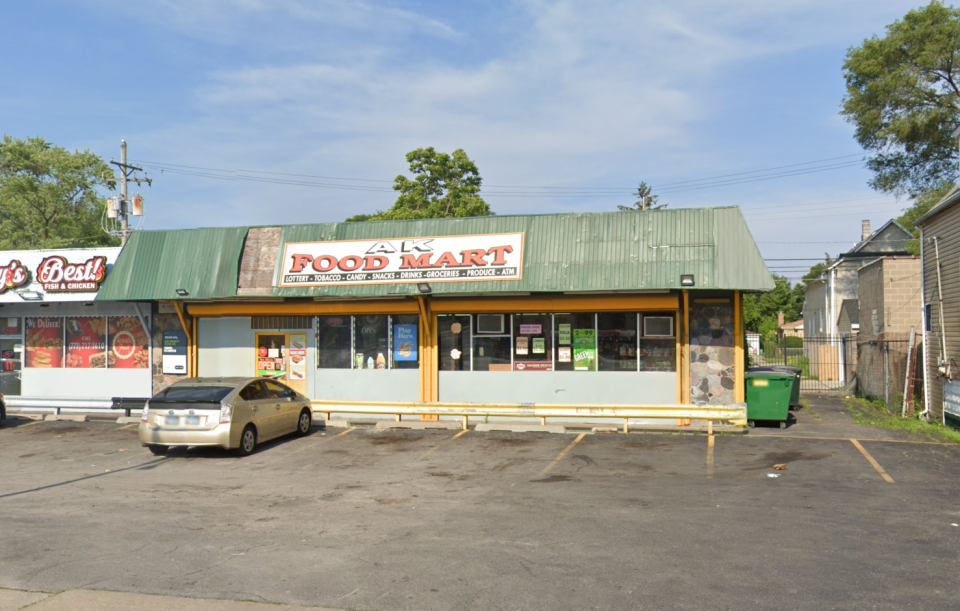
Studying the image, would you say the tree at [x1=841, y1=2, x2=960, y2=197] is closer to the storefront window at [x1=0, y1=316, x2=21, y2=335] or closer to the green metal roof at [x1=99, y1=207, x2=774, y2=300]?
the green metal roof at [x1=99, y1=207, x2=774, y2=300]

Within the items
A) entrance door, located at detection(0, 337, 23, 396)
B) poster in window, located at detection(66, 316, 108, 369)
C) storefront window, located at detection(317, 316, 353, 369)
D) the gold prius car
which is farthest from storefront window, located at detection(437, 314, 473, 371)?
entrance door, located at detection(0, 337, 23, 396)

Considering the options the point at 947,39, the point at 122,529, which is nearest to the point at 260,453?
the point at 122,529

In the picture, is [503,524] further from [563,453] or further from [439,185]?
[439,185]

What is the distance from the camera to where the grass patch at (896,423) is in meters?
16.3

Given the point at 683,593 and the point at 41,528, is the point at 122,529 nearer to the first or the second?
the point at 41,528

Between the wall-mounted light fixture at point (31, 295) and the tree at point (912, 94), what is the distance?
35164 millimetres

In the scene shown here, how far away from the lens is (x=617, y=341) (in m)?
18.4

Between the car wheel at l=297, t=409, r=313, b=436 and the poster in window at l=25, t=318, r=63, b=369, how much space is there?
30.9 feet

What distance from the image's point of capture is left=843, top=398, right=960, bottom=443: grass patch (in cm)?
1630

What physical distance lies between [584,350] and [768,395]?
432 cm

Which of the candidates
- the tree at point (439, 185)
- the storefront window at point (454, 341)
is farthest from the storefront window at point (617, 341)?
the tree at point (439, 185)

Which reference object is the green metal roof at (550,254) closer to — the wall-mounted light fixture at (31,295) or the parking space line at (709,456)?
the wall-mounted light fixture at (31,295)

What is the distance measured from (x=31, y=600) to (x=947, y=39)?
38.7 meters

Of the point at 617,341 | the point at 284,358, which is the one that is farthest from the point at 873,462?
the point at 284,358
